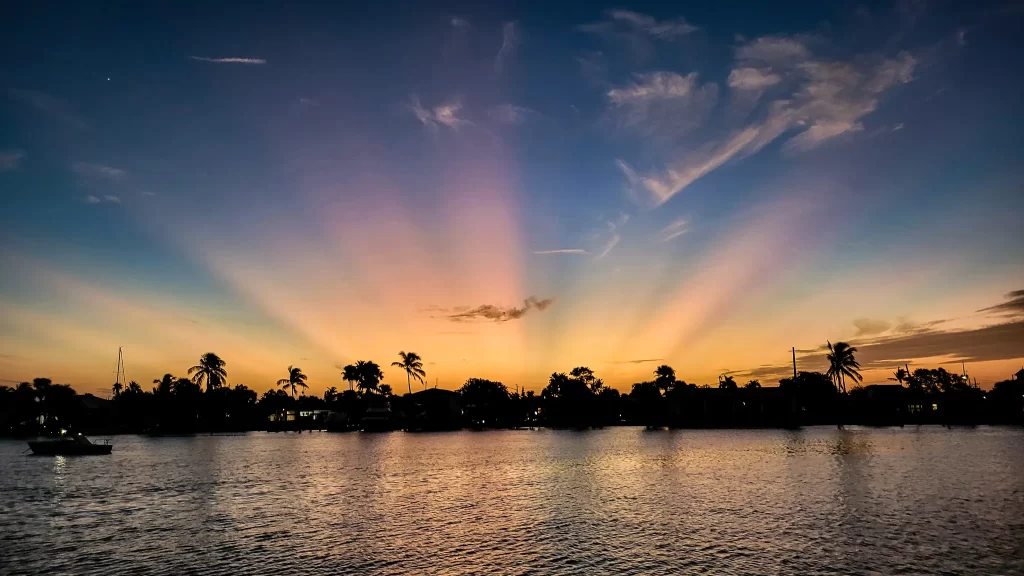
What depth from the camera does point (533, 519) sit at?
3722 cm

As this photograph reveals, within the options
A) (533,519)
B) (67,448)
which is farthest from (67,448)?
(533,519)

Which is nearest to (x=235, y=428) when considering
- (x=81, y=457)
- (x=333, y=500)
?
(x=81, y=457)

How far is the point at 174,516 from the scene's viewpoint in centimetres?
4031

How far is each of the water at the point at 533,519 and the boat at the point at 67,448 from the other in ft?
129

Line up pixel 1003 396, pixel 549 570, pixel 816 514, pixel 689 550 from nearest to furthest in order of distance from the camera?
1. pixel 549 570
2. pixel 689 550
3. pixel 816 514
4. pixel 1003 396

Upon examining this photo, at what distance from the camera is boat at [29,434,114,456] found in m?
102

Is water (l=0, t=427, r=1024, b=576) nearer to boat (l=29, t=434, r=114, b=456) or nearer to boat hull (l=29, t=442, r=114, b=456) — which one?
boat hull (l=29, t=442, r=114, b=456)

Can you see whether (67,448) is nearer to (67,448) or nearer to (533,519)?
(67,448)

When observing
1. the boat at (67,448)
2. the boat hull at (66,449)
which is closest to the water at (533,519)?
the boat hull at (66,449)

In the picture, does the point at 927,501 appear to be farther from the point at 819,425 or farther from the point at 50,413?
the point at 50,413

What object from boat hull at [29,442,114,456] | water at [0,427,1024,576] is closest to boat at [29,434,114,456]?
boat hull at [29,442,114,456]

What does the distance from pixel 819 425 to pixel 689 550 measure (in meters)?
174

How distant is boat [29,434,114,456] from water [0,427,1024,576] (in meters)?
39.3

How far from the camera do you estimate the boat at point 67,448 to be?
335 feet
